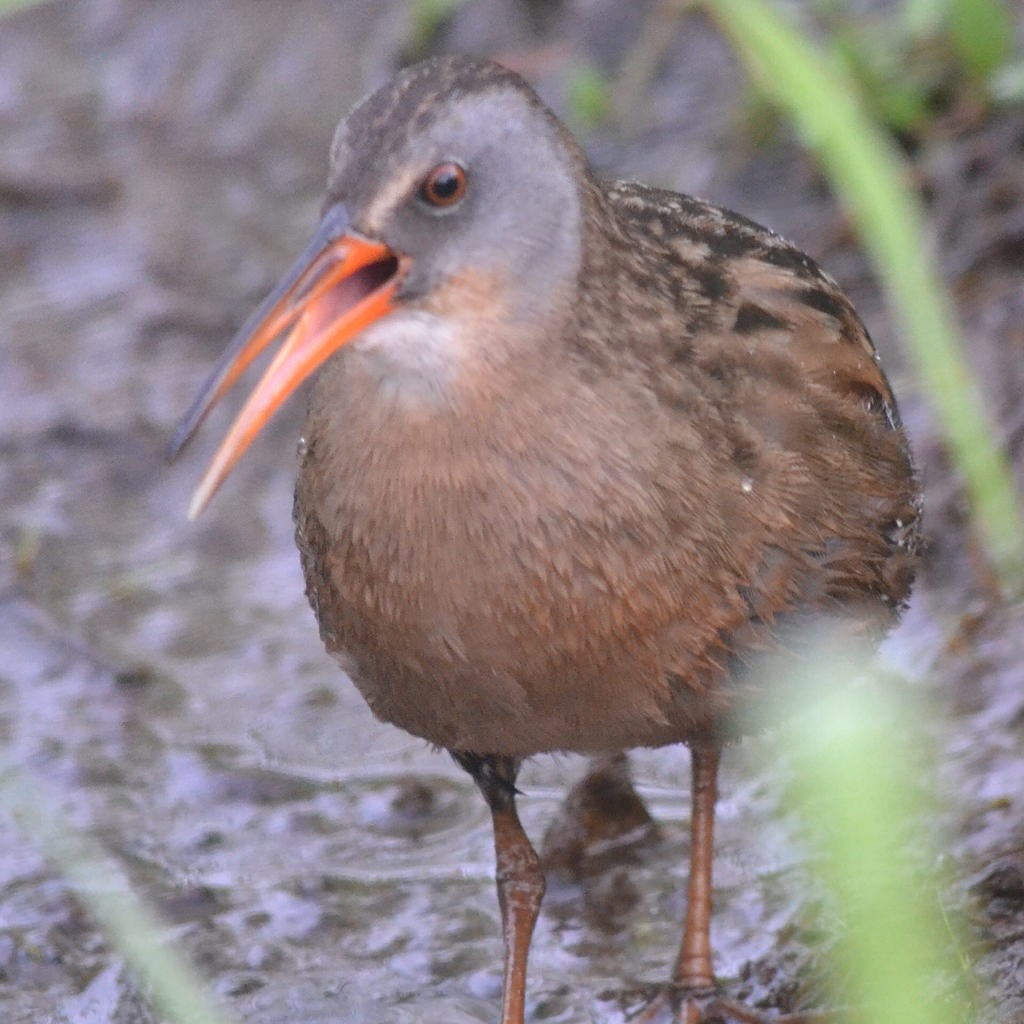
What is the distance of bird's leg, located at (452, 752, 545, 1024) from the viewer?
3.27 meters

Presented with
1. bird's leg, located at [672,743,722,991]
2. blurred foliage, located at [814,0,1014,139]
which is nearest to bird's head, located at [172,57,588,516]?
bird's leg, located at [672,743,722,991]

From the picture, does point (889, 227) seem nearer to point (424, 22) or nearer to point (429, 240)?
point (429, 240)

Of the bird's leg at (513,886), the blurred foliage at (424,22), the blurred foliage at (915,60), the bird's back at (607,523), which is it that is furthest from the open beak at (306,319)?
the blurred foliage at (424,22)

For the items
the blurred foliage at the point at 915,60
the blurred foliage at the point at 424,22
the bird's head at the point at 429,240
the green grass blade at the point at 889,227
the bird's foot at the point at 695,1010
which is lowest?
the bird's foot at the point at 695,1010

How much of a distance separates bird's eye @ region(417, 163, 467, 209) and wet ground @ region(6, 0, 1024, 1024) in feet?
4.82

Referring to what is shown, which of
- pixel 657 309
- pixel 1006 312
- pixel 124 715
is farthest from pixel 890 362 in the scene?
pixel 657 309

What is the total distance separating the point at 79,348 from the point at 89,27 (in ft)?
8.25

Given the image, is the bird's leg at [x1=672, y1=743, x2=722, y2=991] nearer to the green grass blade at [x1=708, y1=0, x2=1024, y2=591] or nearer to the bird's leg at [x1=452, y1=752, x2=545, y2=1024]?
the bird's leg at [x1=452, y1=752, x2=545, y2=1024]

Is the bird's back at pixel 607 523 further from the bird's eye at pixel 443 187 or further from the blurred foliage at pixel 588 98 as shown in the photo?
the blurred foliage at pixel 588 98

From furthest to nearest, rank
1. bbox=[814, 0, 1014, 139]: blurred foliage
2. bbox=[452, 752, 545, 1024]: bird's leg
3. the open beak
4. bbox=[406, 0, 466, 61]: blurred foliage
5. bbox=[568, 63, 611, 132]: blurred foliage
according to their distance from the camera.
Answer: bbox=[406, 0, 466, 61]: blurred foliage
bbox=[568, 63, 611, 132]: blurred foliage
bbox=[814, 0, 1014, 139]: blurred foliage
bbox=[452, 752, 545, 1024]: bird's leg
the open beak

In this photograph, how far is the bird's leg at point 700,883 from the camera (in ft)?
11.2

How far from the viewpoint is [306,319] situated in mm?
2416

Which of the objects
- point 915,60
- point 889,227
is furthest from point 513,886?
point 915,60

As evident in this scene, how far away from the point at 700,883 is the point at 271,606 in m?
1.87
